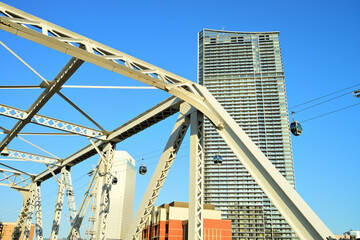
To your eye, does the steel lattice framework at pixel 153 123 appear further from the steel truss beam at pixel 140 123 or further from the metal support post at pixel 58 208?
the metal support post at pixel 58 208

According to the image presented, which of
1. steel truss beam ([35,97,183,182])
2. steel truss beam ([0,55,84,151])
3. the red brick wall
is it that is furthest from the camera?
the red brick wall

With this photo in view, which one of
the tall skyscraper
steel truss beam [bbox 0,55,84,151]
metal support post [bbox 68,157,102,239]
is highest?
the tall skyscraper

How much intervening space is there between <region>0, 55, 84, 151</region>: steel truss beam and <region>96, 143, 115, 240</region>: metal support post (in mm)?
5168

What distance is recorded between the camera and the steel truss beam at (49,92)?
13.8m

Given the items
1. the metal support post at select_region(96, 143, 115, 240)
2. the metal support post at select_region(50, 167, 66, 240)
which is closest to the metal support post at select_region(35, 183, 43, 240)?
the metal support post at select_region(50, 167, 66, 240)

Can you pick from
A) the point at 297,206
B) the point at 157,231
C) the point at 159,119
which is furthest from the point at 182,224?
the point at 297,206

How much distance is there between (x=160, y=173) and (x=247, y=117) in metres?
106

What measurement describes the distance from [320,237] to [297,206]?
0.95 m

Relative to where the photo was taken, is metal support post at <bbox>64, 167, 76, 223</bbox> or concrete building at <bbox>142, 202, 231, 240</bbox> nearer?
metal support post at <bbox>64, 167, 76, 223</bbox>

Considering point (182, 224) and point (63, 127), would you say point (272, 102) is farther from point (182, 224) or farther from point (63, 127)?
point (63, 127)

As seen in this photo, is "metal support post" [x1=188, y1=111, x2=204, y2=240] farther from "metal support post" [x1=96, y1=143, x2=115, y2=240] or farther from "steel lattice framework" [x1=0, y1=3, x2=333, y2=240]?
"metal support post" [x1=96, y1=143, x2=115, y2=240]

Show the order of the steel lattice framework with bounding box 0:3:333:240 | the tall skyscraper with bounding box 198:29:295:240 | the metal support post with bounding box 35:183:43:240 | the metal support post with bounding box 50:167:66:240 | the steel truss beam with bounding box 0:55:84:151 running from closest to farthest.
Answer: the steel lattice framework with bounding box 0:3:333:240 < the steel truss beam with bounding box 0:55:84:151 < the metal support post with bounding box 50:167:66:240 < the metal support post with bounding box 35:183:43:240 < the tall skyscraper with bounding box 198:29:295:240

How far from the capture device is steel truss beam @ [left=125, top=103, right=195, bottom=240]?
568 inches

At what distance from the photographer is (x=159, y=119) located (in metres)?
16.9
